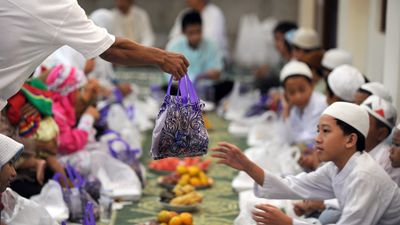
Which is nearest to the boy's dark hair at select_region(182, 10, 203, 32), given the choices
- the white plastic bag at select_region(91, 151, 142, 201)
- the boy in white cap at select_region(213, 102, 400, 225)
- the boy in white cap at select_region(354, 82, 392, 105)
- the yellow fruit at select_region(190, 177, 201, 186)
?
the yellow fruit at select_region(190, 177, 201, 186)

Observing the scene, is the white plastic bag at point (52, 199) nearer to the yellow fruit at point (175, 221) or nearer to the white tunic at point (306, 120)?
the yellow fruit at point (175, 221)

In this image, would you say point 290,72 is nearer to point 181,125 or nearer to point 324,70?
point 324,70

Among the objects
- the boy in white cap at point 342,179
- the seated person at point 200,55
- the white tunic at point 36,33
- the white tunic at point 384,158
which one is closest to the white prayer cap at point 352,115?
the boy in white cap at point 342,179

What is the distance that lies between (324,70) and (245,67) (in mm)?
5441

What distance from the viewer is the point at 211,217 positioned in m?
5.77

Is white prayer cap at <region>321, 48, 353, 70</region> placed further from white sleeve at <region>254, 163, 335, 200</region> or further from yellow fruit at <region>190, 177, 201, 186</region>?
white sleeve at <region>254, 163, 335, 200</region>

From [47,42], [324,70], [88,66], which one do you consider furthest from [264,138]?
[47,42]

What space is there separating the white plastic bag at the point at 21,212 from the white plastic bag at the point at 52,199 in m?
0.79

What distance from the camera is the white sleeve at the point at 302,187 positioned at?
4789 millimetres

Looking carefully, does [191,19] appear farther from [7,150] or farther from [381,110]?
[7,150]

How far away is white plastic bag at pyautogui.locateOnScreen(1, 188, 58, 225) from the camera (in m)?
4.57

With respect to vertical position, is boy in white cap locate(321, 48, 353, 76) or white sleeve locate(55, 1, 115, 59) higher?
white sleeve locate(55, 1, 115, 59)

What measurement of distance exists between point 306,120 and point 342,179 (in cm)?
278

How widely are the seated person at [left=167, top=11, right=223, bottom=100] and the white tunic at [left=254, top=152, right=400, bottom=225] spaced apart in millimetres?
5919
